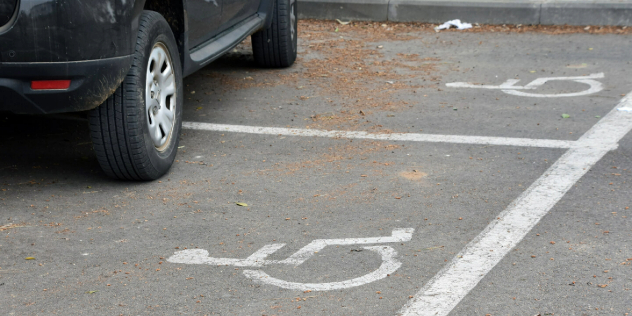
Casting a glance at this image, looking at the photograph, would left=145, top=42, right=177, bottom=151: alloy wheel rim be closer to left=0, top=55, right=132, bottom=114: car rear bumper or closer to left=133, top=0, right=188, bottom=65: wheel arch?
left=133, top=0, right=188, bottom=65: wheel arch

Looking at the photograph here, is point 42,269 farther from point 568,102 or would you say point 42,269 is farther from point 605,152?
point 568,102

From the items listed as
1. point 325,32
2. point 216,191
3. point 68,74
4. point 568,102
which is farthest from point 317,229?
point 325,32

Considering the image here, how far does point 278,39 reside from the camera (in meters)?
7.29

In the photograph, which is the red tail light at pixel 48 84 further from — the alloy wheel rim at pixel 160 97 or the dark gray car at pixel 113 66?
the alloy wheel rim at pixel 160 97

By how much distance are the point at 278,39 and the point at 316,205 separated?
11.5ft

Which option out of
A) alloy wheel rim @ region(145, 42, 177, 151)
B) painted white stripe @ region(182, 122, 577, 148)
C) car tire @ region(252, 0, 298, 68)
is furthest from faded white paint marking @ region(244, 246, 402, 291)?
car tire @ region(252, 0, 298, 68)

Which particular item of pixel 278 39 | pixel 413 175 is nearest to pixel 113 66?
pixel 413 175

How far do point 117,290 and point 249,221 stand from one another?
2.98 feet

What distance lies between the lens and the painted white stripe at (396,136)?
5148 millimetres

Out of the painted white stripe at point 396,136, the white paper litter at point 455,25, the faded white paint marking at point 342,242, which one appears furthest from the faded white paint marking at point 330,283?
the white paper litter at point 455,25

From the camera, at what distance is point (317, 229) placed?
12.3ft

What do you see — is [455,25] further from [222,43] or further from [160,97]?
[160,97]

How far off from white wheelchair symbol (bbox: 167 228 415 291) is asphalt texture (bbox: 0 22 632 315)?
0.04 metres

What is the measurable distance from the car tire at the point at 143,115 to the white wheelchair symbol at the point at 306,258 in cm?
92
